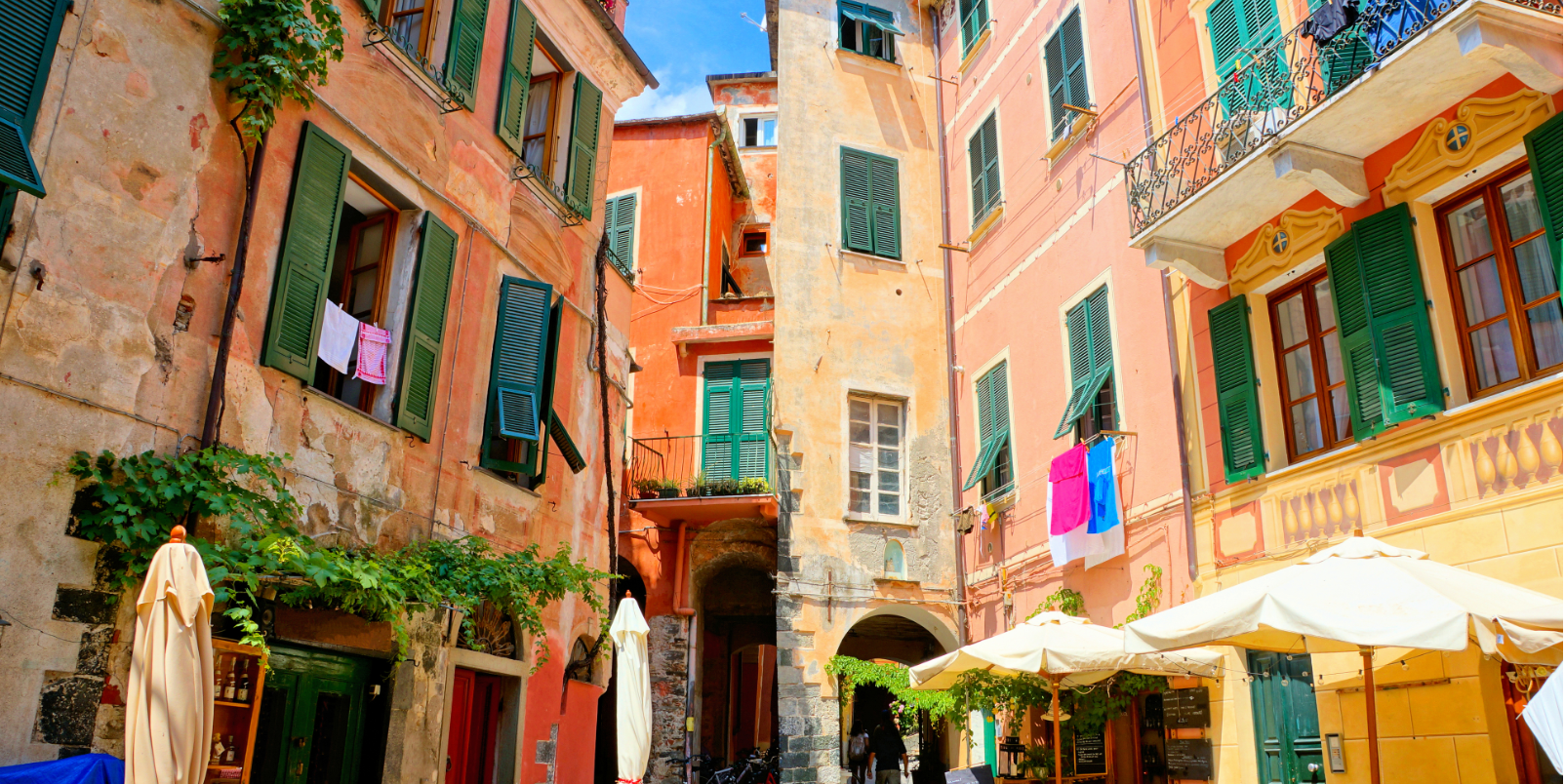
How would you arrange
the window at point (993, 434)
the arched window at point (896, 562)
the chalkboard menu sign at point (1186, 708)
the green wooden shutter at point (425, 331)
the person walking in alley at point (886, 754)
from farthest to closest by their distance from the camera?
1. the arched window at point (896, 562)
2. the person walking in alley at point (886, 754)
3. the window at point (993, 434)
4. the chalkboard menu sign at point (1186, 708)
5. the green wooden shutter at point (425, 331)

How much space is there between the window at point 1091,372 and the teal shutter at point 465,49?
6.77 meters

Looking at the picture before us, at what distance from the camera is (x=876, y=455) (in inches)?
581

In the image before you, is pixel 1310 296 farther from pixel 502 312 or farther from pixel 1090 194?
pixel 502 312

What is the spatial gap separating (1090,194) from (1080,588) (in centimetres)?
444

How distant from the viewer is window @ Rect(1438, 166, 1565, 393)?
21.6 ft

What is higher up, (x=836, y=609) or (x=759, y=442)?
(x=759, y=442)

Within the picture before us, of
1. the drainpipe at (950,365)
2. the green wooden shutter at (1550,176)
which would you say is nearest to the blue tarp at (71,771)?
the green wooden shutter at (1550,176)

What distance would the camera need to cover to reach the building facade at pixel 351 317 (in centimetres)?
548

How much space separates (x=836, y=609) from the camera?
45.1 ft

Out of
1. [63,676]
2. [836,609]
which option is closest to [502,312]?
[63,676]

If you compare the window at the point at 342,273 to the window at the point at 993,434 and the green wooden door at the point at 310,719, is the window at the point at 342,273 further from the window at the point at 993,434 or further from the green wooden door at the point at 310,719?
the window at the point at 993,434

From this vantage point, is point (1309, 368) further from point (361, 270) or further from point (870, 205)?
point (870, 205)

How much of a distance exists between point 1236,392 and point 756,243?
13.8m

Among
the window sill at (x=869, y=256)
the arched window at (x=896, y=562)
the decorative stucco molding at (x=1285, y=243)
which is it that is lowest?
the arched window at (x=896, y=562)
